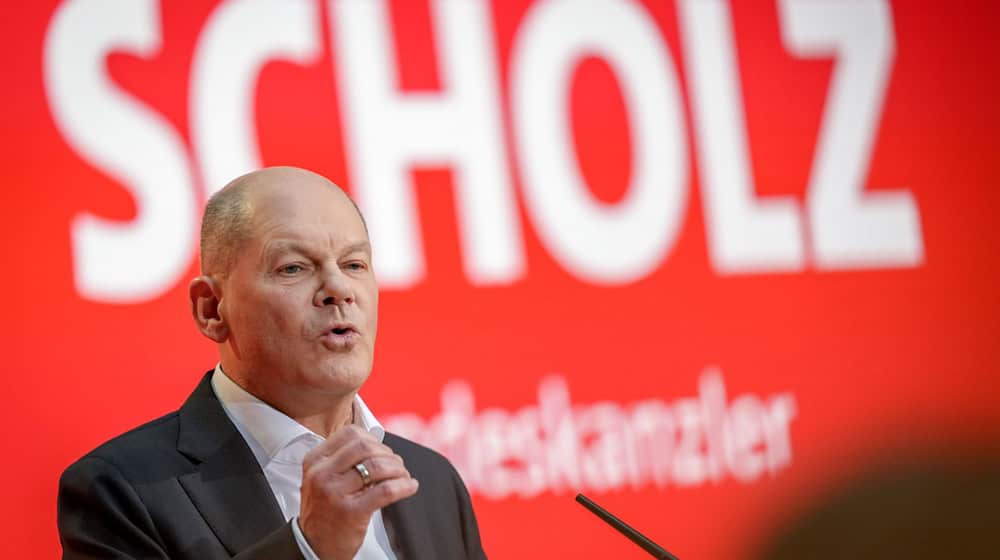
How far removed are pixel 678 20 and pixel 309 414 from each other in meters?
1.89

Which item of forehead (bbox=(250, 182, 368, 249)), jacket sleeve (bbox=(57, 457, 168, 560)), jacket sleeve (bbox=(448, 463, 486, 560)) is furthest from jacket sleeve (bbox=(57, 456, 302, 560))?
jacket sleeve (bbox=(448, 463, 486, 560))

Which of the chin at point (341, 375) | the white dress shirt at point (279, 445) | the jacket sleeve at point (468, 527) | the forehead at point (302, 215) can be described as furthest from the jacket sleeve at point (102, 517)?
the jacket sleeve at point (468, 527)

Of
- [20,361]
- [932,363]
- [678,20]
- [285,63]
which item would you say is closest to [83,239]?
[20,361]

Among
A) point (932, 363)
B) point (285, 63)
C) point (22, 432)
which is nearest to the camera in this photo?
point (22, 432)

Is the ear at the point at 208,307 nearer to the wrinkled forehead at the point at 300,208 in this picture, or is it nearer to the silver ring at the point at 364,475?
the wrinkled forehead at the point at 300,208

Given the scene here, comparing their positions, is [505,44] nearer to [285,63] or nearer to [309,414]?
[285,63]

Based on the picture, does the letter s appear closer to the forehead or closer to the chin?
the forehead

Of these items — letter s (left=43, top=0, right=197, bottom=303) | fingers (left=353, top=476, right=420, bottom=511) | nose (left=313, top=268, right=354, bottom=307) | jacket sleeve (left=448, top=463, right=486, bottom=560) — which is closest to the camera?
fingers (left=353, top=476, right=420, bottom=511)

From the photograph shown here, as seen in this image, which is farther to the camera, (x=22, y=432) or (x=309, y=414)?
(x=22, y=432)

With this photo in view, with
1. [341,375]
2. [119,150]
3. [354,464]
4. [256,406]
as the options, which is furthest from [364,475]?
[119,150]

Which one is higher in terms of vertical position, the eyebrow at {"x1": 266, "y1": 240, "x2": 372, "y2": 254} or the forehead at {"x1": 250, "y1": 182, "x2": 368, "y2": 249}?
the forehead at {"x1": 250, "y1": 182, "x2": 368, "y2": 249}

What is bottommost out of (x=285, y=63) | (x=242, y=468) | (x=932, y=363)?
(x=932, y=363)

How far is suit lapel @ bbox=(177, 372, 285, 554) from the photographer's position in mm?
1726

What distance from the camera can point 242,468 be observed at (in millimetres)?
1797
